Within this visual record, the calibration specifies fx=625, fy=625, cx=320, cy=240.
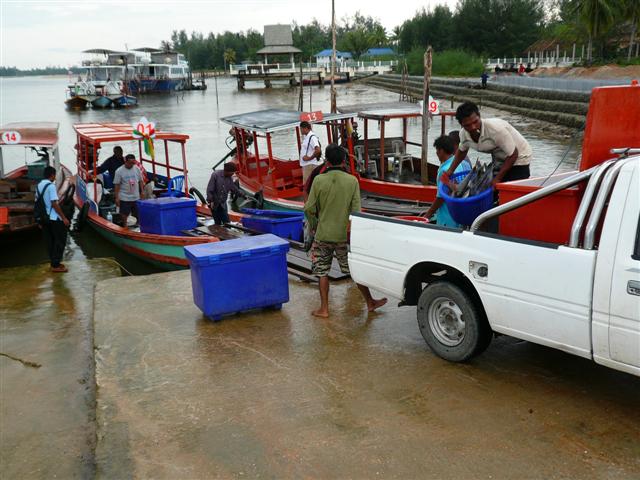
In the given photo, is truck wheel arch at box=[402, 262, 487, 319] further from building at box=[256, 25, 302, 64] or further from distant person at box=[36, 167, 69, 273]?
building at box=[256, 25, 302, 64]

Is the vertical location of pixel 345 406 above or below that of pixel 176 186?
above

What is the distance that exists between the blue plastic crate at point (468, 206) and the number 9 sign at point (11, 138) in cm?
1206

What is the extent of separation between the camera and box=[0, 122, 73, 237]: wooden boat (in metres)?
13.6

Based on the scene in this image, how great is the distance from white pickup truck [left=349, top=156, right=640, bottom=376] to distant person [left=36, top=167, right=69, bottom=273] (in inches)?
260

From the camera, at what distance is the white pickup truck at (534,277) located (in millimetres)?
3793

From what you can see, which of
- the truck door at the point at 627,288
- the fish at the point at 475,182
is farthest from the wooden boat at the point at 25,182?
the truck door at the point at 627,288

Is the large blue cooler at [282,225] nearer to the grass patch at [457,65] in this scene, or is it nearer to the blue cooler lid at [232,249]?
the blue cooler lid at [232,249]

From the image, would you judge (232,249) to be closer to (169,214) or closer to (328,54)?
(169,214)

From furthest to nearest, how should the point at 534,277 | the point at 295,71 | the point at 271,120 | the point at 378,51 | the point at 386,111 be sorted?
the point at 378,51
the point at 295,71
the point at 386,111
the point at 271,120
the point at 534,277

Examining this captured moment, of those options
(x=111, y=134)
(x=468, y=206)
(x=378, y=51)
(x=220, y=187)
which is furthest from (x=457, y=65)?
(x=468, y=206)

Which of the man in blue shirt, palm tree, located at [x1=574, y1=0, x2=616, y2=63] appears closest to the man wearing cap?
the man in blue shirt

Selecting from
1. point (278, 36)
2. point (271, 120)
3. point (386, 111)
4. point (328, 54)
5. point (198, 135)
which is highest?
point (278, 36)

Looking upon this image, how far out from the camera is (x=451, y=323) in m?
5.02

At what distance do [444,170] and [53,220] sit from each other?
7.20 m
